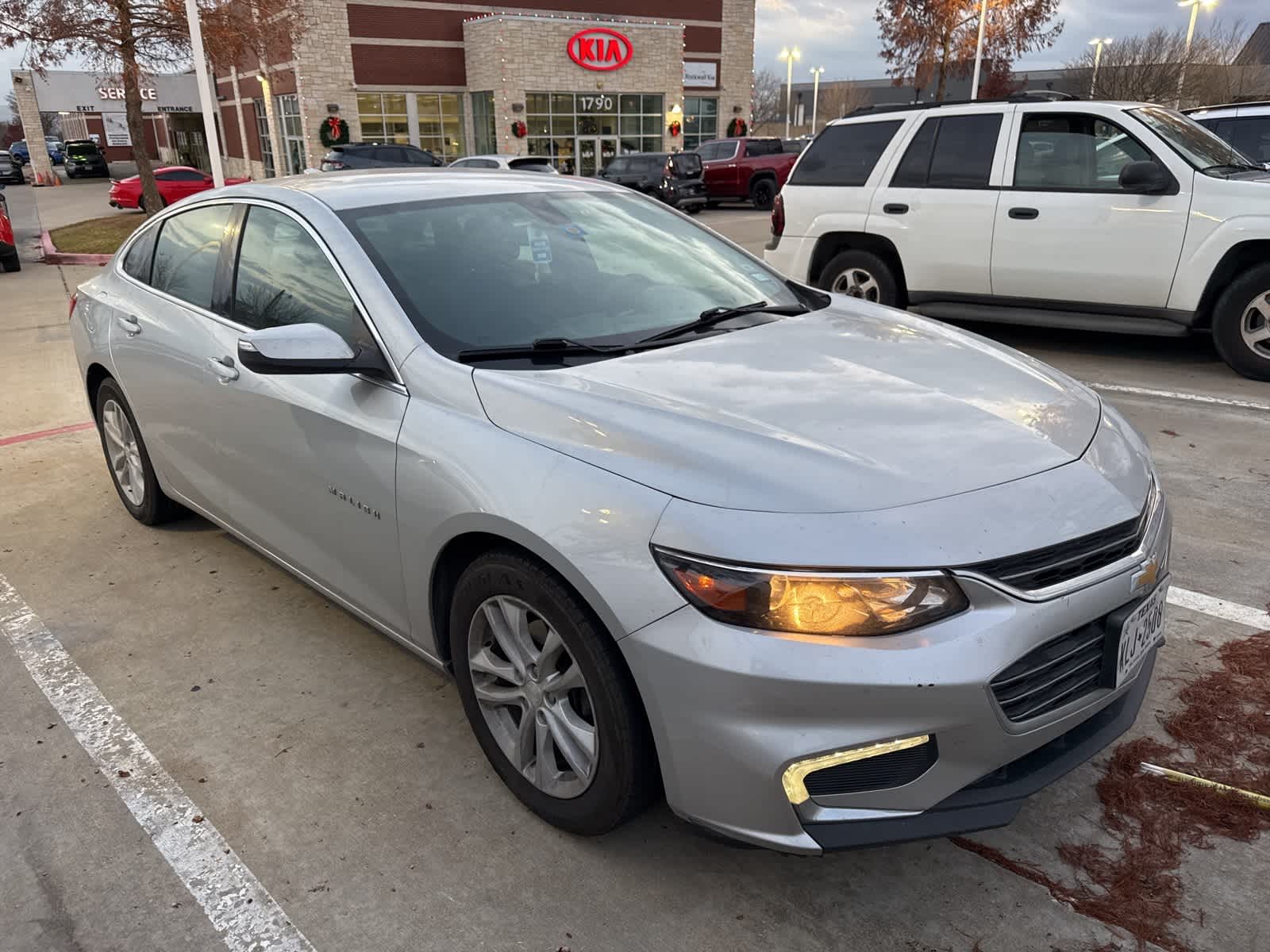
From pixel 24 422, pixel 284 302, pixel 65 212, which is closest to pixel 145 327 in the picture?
pixel 284 302

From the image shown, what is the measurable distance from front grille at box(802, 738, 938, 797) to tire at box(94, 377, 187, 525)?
3550mm

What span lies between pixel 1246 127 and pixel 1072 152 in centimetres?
410

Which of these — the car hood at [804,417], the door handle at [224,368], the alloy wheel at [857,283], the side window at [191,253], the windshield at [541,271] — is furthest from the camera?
the alloy wheel at [857,283]

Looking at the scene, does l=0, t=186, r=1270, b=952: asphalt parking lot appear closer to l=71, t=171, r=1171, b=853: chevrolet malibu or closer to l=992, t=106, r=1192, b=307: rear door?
l=71, t=171, r=1171, b=853: chevrolet malibu

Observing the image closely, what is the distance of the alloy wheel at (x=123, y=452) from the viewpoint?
4.58 metres

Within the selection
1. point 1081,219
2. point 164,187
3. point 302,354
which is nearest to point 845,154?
point 1081,219

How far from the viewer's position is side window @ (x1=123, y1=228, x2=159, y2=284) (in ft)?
14.3

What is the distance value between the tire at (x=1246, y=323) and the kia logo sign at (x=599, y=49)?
3202 cm

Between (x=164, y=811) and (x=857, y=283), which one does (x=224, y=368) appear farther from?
(x=857, y=283)

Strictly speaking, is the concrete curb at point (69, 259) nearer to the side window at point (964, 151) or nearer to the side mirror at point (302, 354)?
the side window at point (964, 151)

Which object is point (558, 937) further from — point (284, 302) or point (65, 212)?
point (65, 212)

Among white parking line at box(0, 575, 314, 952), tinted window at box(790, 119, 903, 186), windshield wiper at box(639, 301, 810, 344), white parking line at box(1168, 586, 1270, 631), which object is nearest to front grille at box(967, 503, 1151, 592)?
windshield wiper at box(639, 301, 810, 344)

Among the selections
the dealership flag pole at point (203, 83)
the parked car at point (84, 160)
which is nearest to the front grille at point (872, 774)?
the dealership flag pole at point (203, 83)

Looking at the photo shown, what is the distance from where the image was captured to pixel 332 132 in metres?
33.6
